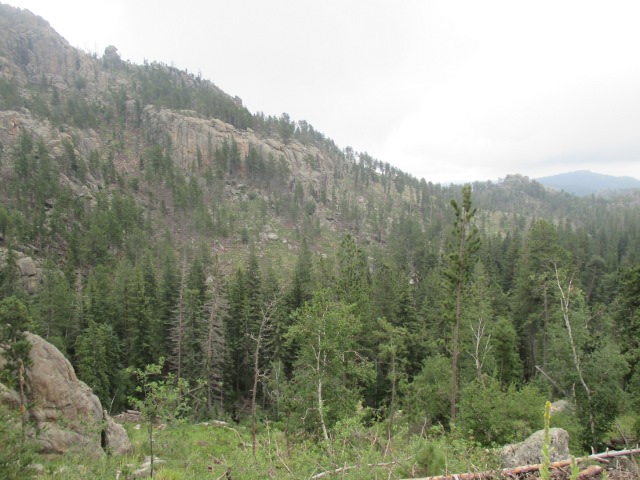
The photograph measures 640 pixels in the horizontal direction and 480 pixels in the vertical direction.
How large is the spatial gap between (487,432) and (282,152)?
10353cm

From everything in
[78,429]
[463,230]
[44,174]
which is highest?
[44,174]

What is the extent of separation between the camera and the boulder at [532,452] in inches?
282

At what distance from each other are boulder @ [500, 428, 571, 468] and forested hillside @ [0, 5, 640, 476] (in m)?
2.28

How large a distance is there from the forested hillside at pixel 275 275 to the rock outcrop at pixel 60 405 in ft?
6.50

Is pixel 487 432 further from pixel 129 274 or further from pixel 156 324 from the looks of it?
pixel 129 274

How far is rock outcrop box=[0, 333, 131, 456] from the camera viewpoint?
12.5m

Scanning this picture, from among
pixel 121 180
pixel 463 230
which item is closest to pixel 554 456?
pixel 463 230

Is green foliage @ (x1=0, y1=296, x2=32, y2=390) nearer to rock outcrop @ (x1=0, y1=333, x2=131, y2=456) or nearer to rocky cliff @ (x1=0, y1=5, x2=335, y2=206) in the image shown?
rock outcrop @ (x1=0, y1=333, x2=131, y2=456)

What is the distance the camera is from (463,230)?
17.2 meters

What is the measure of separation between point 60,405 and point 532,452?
17.0 metres

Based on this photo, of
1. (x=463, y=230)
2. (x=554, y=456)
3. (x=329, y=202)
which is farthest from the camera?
(x=329, y=202)

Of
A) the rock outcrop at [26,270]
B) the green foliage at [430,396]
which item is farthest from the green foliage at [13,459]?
the rock outcrop at [26,270]

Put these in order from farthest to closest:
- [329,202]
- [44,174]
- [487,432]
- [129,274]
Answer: [329,202], [44,174], [129,274], [487,432]

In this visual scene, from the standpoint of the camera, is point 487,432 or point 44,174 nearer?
point 487,432
